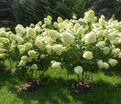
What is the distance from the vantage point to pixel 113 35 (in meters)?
3.17

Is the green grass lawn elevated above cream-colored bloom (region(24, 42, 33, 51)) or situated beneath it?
situated beneath

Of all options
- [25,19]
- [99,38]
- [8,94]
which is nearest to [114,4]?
[25,19]

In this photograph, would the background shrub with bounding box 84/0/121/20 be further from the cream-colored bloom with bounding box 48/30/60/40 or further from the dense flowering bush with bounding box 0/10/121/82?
the cream-colored bloom with bounding box 48/30/60/40

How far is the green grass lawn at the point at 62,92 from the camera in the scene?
3283mm

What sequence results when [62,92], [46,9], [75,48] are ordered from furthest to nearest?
1. [46,9]
2. [62,92]
3. [75,48]

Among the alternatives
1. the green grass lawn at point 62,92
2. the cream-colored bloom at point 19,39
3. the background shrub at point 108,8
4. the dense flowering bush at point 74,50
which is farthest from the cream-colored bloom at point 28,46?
the background shrub at point 108,8

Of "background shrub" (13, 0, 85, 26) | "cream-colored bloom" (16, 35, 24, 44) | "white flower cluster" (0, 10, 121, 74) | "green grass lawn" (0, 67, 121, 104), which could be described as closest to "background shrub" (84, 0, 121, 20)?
"background shrub" (13, 0, 85, 26)

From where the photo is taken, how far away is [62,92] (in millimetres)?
3695

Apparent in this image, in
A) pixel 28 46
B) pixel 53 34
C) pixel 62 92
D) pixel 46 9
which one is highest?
pixel 46 9

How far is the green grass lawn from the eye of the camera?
10.8ft

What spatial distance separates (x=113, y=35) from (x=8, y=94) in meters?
2.93

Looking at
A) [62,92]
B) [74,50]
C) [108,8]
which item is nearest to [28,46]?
[74,50]

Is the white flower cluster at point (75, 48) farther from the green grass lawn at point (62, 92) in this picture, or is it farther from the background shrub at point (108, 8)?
the background shrub at point (108, 8)

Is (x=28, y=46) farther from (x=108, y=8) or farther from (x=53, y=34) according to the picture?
(x=108, y=8)
